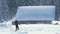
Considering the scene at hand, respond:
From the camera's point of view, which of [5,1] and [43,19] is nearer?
[43,19]

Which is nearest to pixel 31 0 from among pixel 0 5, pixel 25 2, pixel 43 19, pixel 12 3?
pixel 25 2

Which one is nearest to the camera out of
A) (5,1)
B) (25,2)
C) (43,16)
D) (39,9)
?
(43,16)

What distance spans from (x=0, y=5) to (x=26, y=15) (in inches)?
755

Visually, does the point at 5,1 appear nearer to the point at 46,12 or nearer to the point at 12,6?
the point at 12,6

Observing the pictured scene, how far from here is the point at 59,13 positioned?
44.0 metres

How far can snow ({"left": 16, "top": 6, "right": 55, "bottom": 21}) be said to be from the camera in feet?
111

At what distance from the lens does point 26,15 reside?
117 feet

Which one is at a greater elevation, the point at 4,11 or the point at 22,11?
the point at 22,11

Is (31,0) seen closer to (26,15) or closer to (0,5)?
(0,5)

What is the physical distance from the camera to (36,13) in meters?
35.8

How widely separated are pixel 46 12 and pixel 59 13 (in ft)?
29.6

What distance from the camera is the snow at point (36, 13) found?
33725 mm

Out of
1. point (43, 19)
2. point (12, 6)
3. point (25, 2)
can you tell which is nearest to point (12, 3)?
point (12, 6)

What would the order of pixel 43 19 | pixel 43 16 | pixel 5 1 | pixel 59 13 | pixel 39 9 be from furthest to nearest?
pixel 5 1 < pixel 59 13 < pixel 39 9 < pixel 43 16 < pixel 43 19
